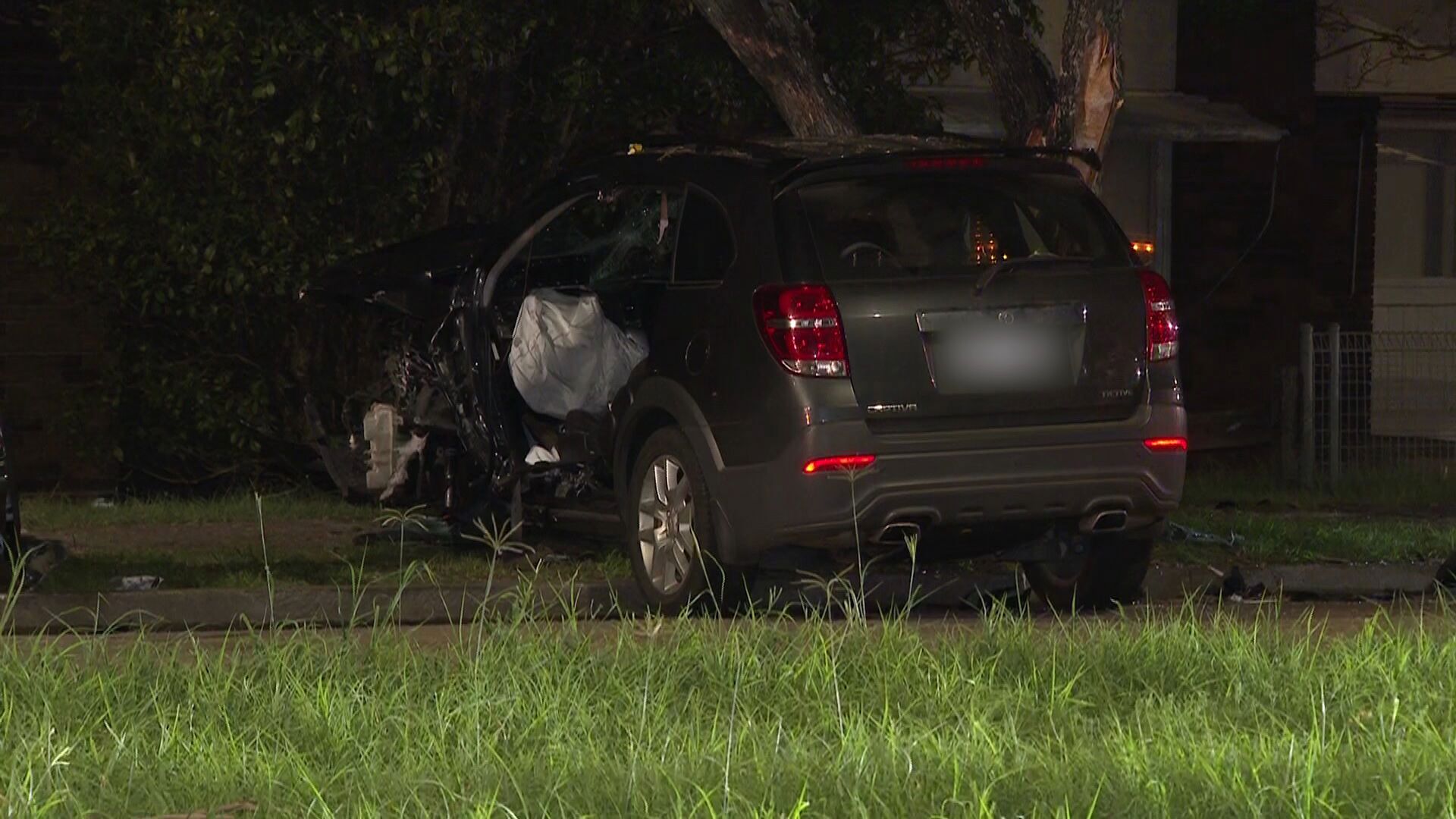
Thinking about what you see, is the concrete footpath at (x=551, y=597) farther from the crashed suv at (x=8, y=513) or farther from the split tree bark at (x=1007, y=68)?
the split tree bark at (x=1007, y=68)

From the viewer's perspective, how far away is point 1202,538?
10344mm

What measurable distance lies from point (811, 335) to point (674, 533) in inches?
42.0

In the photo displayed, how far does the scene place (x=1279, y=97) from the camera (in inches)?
710

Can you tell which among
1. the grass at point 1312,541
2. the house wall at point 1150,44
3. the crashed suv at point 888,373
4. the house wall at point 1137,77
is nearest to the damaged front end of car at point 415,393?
the crashed suv at point 888,373

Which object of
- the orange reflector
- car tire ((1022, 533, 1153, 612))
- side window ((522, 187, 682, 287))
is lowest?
car tire ((1022, 533, 1153, 612))

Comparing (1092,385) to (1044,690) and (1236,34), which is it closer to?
(1044,690)

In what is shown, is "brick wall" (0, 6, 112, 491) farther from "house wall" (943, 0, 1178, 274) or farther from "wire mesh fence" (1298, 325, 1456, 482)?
"wire mesh fence" (1298, 325, 1456, 482)

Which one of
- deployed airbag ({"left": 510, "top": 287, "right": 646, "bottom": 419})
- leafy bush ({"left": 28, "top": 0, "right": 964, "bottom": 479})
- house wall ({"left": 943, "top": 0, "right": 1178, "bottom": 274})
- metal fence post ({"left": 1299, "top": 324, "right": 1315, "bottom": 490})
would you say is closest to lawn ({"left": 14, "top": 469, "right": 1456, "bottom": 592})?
deployed airbag ({"left": 510, "top": 287, "right": 646, "bottom": 419})

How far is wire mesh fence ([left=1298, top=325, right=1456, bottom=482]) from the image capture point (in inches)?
574

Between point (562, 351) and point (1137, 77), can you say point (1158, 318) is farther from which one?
point (1137, 77)

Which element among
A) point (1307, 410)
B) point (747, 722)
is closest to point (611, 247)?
point (747, 722)

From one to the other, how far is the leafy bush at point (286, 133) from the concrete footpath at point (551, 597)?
157 inches

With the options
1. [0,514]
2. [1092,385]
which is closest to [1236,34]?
[1092,385]

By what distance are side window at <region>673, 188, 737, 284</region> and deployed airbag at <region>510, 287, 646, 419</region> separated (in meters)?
1.06
